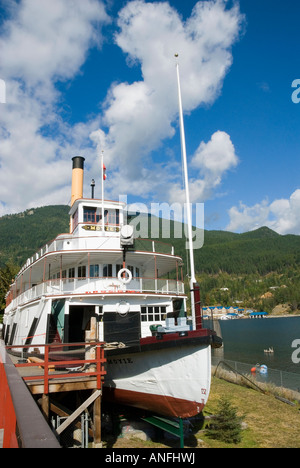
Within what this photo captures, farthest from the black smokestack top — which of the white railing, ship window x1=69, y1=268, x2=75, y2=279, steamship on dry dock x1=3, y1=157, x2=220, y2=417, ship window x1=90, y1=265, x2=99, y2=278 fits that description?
the white railing

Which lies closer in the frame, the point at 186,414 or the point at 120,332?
the point at 186,414

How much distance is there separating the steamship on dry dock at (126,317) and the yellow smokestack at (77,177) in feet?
9.23

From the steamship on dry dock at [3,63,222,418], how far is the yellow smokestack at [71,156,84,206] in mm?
2813

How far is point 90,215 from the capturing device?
691 inches

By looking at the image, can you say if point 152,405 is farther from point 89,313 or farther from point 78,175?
point 78,175

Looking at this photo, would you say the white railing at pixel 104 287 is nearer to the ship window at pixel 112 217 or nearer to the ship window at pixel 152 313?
the ship window at pixel 152 313

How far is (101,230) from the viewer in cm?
1709

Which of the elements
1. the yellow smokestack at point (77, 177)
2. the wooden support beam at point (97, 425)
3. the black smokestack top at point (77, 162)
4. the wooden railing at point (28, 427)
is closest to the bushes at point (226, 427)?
the wooden support beam at point (97, 425)

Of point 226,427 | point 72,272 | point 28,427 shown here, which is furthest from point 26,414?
point 72,272

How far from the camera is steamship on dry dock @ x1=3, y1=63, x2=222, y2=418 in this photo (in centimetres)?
959

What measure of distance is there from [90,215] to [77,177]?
5.39 meters

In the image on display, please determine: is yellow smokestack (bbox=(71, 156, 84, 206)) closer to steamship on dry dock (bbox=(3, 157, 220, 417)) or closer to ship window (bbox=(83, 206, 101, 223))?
steamship on dry dock (bbox=(3, 157, 220, 417))
